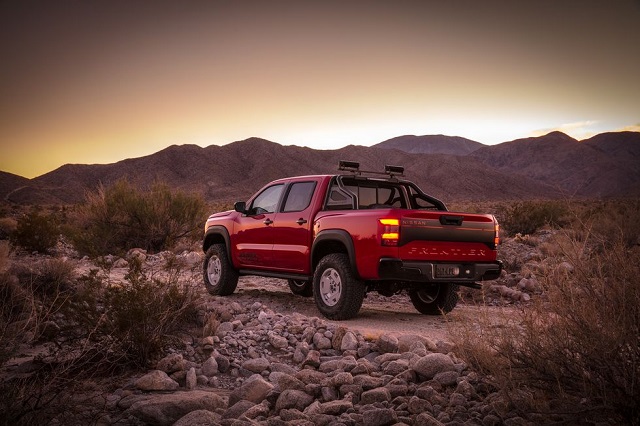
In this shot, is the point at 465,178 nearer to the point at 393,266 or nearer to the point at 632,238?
the point at 632,238

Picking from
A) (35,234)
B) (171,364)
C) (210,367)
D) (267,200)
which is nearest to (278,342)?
(210,367)

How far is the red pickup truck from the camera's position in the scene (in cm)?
704

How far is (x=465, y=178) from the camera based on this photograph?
86688mm

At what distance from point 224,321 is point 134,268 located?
5.38 ft

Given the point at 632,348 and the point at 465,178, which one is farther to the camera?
the point at 465,178

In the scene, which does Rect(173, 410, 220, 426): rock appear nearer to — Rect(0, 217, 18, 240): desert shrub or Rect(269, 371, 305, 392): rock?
Rect(269, 371, 305, 392): rock

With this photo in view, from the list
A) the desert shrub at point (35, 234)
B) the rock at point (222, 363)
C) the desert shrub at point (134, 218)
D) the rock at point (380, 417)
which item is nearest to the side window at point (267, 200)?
the rock at point (222, 363)

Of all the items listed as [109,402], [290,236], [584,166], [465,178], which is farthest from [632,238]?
[584,166]

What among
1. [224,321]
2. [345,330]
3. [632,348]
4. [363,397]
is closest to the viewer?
[632,348]

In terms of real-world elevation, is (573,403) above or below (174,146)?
below

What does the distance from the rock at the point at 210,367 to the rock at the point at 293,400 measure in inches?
53.7

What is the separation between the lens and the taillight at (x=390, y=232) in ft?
22.8

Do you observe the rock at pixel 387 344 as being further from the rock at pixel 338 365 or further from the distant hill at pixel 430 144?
the distant hill at pixel 430 144

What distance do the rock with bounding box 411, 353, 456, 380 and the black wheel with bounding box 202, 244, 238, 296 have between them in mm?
5438
